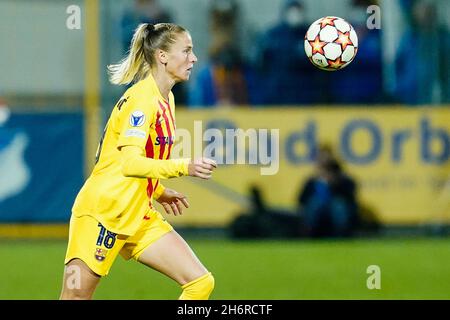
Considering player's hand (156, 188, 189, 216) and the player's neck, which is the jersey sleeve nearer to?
the player's neck

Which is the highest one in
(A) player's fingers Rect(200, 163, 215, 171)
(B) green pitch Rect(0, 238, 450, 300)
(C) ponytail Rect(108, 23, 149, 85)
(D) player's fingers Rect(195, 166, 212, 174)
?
(C) ponytail Rect(108, 23, 149, 85)

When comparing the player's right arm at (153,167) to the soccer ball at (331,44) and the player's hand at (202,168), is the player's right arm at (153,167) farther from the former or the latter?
the soccer ball at (331,44)

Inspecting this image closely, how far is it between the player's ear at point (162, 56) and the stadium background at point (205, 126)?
8134 mm

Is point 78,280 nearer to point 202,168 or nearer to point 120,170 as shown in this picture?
point 120,170

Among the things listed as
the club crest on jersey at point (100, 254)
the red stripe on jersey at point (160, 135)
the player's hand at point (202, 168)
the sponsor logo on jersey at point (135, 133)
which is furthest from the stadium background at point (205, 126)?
the player's hand at point (202, 168)

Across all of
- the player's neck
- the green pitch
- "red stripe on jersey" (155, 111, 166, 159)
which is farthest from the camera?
the green pitch

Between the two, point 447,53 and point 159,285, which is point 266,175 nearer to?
point 447,53

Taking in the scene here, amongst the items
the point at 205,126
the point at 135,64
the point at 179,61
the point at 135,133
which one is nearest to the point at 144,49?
the point at 135,64

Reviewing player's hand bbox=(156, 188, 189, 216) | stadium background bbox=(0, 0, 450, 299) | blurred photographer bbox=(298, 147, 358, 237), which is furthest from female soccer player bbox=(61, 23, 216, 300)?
blurred photographer bbox=(298, 147, 358, 237)

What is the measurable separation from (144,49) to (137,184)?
36.0 inches

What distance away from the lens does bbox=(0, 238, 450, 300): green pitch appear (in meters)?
11.4

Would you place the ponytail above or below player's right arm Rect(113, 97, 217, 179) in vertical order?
above

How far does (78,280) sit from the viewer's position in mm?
7395

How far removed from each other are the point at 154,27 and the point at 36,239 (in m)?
8.82
